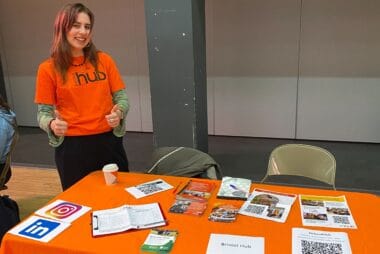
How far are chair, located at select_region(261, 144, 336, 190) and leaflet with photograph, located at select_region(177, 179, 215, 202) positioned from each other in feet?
1.80

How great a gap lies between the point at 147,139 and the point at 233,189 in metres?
3.39

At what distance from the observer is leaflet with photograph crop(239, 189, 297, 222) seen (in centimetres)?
Answer: 153

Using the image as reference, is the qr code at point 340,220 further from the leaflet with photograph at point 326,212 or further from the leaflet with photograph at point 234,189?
the leaflet with photograph at point 234,189

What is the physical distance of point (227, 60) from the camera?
471 cm

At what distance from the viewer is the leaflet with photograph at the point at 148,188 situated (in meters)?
A: 1.77

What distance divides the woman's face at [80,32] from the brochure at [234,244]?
129 centimetres

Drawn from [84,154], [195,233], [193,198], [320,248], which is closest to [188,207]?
[193,198]

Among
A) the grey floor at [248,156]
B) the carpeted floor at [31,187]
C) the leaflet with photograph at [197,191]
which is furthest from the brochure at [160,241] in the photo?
the grey floor at [248,156]

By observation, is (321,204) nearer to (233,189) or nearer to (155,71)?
(233,189)

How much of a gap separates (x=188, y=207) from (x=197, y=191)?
6.3 inches

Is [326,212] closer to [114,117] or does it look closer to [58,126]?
[114,117]

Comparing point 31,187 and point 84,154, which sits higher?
point 84,154

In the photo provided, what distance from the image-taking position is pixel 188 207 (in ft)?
5.32

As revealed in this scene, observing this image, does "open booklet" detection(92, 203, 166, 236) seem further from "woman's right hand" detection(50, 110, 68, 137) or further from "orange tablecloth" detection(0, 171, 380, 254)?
"woman's right hand" detection(50, 110, 68, 137)
